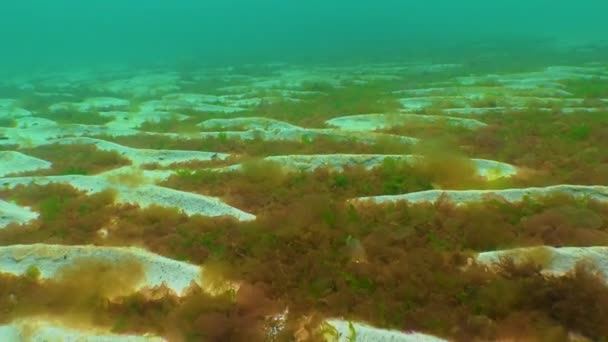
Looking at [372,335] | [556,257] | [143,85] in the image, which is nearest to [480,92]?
[556,257]

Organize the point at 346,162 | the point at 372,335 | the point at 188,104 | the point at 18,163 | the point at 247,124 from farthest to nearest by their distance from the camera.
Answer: the point at 188,104, the point at 247,124, the point at 18,163, the point at 346,162, the point at 372,335

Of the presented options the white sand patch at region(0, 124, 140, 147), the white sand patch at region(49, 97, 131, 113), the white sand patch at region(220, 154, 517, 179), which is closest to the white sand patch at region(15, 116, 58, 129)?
the white sand patch at region(0, 124, 140, 147)

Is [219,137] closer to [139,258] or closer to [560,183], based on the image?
[139,258]

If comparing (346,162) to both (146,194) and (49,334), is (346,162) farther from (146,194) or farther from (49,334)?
(49,334)

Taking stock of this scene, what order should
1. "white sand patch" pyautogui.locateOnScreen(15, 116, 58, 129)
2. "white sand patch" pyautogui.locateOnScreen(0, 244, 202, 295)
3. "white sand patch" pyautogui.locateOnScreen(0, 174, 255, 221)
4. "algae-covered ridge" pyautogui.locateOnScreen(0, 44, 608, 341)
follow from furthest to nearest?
"white sand patch" pyautogui.locateOnScreen(15, 116, 58, 129) < "white sand patch" pyautogui.locateOnScreen(0, 174, 255, 221) < "white sand patch" pyautogui.locateOnScreen(0, 244, 202, 295) < "algae-covered ridge" pyautogui.locateOnScreen(0, 44, 608, 341)

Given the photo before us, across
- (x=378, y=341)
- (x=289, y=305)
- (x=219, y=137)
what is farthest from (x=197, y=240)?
(x=219, y=137)

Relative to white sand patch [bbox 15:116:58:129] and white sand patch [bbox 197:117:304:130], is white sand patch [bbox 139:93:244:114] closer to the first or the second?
white sand patch [bbox 197:117:304:130]
